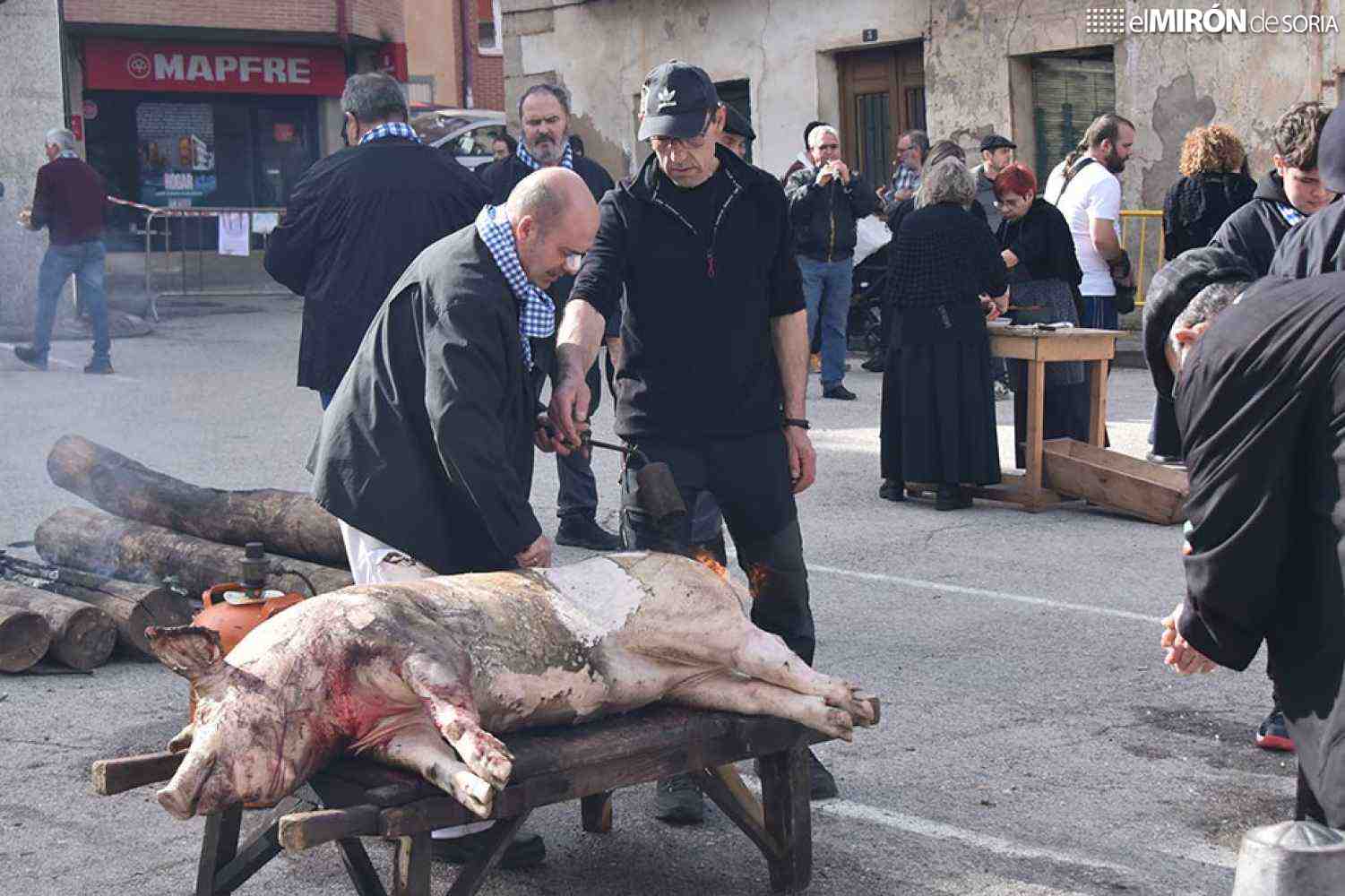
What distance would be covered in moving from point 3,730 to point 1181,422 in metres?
4.17

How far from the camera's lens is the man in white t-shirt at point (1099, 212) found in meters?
11.2

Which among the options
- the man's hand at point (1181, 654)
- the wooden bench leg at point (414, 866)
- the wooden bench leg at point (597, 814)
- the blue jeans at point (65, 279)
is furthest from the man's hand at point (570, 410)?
the blue jeans at point (65, 279)

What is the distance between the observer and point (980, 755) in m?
5.78

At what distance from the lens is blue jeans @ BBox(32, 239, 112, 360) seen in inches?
606

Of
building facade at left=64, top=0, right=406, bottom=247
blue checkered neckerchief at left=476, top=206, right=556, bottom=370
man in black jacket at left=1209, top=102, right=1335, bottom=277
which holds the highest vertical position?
building facade at left=64, top=0, right=406, bottom=247

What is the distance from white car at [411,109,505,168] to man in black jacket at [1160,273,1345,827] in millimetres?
22261

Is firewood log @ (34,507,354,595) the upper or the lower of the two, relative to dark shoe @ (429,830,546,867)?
upper

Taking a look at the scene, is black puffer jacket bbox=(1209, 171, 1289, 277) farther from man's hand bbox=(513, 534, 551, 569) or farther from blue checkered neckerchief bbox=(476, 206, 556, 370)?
man's hand bbox=(513, 534, 551, 569)

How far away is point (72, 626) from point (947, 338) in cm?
492

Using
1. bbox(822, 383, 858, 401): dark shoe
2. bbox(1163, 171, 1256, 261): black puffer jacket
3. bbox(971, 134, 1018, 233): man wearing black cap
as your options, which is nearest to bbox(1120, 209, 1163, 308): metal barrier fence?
bbox(971, 134, 1018, 233): man wearing black cap

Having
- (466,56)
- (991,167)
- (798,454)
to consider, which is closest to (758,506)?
(798,454)

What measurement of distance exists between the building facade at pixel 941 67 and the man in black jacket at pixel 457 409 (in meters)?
13.0

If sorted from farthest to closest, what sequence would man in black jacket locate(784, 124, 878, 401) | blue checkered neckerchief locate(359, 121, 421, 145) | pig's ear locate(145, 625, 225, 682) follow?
man in black jacket locate(784, 124, 878, 401) → blue checkered neckerchief locate(359, 121, 421, 145) → pig's ear locate(145, 625, 225, 682)

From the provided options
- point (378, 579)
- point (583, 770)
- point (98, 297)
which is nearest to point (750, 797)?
point (583, 770)
